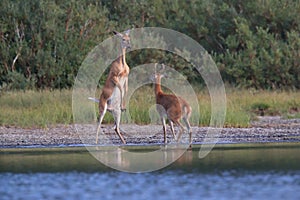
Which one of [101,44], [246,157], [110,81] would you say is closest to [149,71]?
[101,44]

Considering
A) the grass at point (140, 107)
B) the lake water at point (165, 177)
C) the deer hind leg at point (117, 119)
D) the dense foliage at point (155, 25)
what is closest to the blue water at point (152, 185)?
the lake water at point (165, 177)

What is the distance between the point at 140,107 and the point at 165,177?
8.19m

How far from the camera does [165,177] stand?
11.7 metres

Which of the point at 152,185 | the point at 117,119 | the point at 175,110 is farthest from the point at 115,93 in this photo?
the point at 152,185

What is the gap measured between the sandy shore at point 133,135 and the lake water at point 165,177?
143cm

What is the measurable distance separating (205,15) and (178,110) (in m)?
14.3

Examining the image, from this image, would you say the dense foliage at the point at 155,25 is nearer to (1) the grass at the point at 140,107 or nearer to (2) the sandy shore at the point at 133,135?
(1) the grass at the point at 140,107

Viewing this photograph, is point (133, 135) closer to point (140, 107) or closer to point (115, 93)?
point (115, 93)

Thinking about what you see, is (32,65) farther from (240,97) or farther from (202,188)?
(202,188)

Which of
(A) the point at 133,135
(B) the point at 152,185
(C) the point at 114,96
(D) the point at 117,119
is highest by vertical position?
(C) the point at 114,96

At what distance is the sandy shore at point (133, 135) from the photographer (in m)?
16.6

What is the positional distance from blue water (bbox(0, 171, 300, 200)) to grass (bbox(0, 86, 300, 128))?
23.0 feet

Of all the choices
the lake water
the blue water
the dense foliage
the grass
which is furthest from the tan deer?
the dense foliage

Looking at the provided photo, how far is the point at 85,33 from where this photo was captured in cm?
2623
